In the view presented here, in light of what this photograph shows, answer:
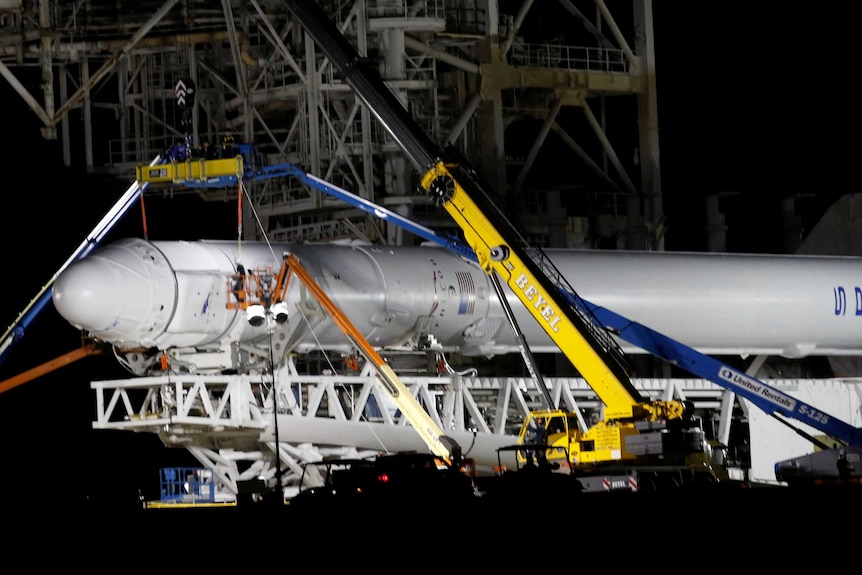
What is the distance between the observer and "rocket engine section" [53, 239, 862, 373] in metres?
20.2

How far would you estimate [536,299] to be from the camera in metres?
19.5

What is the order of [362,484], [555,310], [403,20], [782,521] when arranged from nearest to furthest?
1. [782,521]
2. [362,484]
3. [555,310]
4. [403,20]

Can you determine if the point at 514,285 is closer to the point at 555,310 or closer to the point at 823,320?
the point at 555,310

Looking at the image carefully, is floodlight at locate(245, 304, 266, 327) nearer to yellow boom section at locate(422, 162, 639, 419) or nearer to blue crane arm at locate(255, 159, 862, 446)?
yellow boom section at locate(422, 162, 639, 419)

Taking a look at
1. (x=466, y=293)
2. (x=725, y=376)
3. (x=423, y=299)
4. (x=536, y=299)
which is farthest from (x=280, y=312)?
(x=725, y=376)

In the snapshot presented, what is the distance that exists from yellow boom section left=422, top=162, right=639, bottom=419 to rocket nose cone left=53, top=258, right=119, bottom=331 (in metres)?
4.43

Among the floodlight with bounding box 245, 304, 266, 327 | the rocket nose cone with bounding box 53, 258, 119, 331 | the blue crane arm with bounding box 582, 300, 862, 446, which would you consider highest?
the rocket nose cone with bounding box 53, 258, 119, 331

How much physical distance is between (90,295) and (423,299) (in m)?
5.27

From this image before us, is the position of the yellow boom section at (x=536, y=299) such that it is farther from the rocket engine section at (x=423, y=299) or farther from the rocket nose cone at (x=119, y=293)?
the rocket nose cone at (x=119, y=293)

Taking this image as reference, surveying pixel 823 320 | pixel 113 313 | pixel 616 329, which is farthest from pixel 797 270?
pixel 113 313

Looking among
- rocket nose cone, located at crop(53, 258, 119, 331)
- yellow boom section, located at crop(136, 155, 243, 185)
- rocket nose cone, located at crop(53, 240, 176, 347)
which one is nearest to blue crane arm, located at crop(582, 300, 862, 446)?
yellow boom section, located at crop(136, 155, 243, 185)

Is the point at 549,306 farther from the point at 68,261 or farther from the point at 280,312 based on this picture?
the point at 68,261

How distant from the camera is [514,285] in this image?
19.8 m

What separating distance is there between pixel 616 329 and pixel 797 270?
21.2ft
